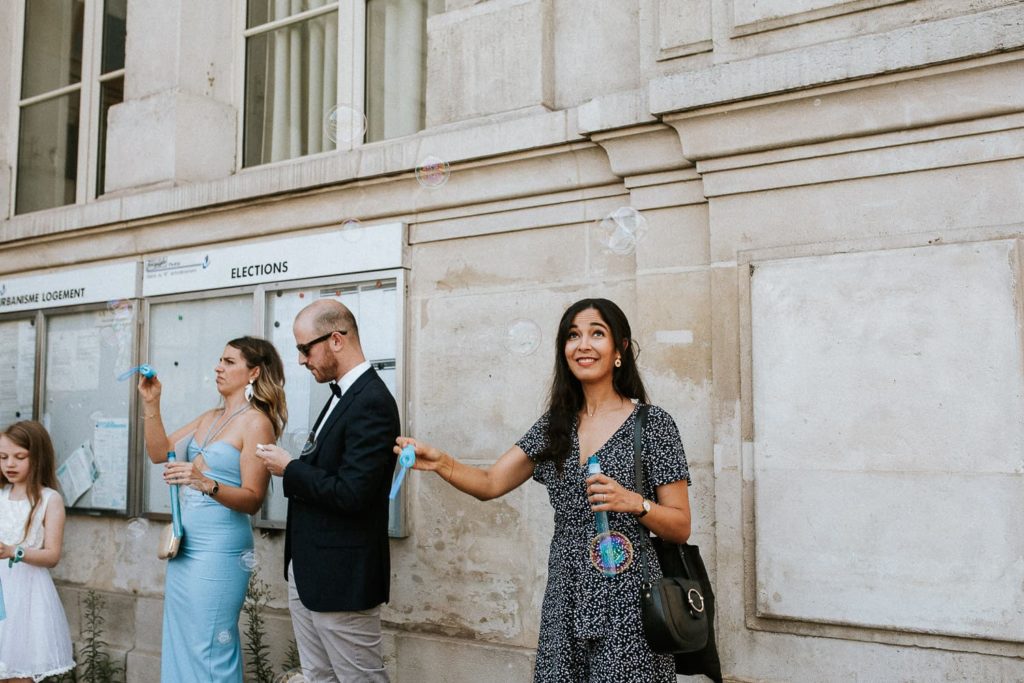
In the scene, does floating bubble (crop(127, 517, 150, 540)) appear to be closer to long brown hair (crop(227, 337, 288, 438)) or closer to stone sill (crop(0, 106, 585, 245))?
long brown hair (crop(227, 337, 288, 438))

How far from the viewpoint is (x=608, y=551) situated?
108 inches

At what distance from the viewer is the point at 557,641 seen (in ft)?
9.18

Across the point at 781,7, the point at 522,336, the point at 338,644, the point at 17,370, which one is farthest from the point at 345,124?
the point at 338,644

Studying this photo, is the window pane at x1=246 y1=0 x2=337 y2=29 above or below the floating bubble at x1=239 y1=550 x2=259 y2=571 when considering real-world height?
above

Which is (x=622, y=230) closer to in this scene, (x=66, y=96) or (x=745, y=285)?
(x=745, y=285)

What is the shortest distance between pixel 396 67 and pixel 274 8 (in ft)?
4.62

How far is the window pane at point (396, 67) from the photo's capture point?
19.6 ft

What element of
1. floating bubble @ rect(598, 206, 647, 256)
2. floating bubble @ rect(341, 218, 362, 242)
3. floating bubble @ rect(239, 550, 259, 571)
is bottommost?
floating bubble @ rect(239, 550, 259, 571)

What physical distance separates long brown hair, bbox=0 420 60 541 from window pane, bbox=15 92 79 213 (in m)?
3.21

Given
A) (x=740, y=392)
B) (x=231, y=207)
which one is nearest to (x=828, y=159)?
(x=740, y=392)

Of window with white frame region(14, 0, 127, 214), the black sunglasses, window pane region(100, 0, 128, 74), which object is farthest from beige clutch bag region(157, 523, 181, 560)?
window pane region(100, 0, 128, 74)

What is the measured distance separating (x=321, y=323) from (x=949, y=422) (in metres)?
2.51

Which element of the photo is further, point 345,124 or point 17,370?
point 17,370

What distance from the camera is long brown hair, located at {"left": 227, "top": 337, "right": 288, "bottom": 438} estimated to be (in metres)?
4.30
